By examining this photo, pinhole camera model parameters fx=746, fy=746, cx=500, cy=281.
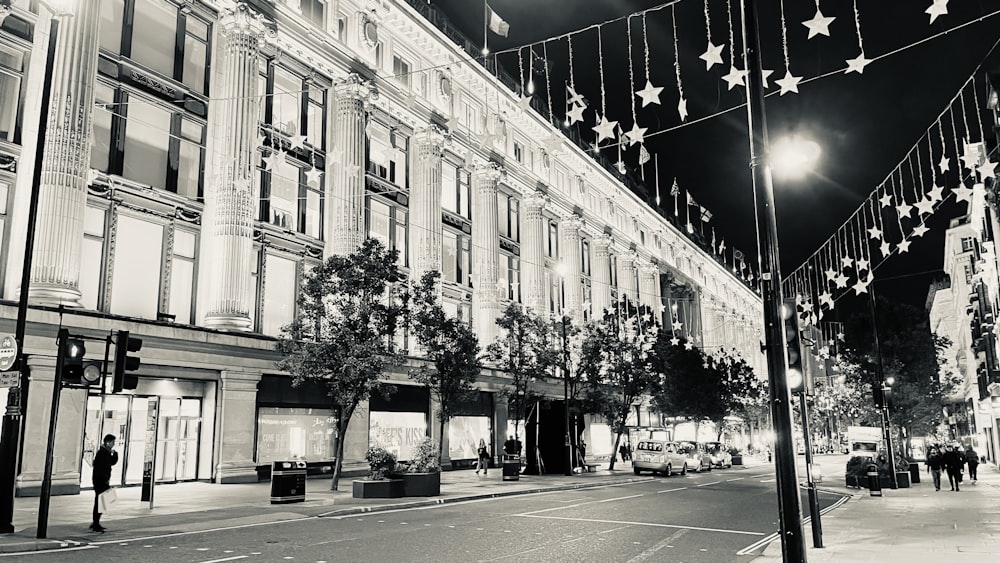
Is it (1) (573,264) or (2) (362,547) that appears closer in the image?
(2) (362,547)

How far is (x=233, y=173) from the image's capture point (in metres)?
28.6

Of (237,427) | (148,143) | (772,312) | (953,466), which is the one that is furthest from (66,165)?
(953,466)

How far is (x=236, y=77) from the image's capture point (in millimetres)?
29344

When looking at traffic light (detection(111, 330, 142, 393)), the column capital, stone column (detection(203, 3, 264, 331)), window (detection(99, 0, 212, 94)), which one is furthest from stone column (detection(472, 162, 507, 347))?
traffic light (detection(111, 330, 142, 393))

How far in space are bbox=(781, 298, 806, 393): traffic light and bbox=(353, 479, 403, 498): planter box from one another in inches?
562

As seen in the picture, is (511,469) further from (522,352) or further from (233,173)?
(233,173)

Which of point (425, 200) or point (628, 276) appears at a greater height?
point (628, 276)

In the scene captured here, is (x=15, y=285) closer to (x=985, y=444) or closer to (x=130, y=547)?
(x=130, y=547)

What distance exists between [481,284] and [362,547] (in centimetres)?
3217

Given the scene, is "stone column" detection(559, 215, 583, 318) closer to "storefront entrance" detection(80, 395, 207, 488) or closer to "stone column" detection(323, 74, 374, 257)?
"stone column" detection(323, 74, 374, 257)

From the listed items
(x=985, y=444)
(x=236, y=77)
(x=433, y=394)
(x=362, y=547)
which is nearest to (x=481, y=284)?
(x=433, y=394)

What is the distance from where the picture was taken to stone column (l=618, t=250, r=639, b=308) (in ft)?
212

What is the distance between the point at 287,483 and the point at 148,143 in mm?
13944

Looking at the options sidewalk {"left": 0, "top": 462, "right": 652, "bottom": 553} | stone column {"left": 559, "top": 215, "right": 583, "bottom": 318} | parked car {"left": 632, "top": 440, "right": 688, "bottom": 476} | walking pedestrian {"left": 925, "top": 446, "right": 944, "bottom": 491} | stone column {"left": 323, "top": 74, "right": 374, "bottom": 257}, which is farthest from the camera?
stone column {"left": 559, "top": 215, "right": 583, "bottom": 318}
